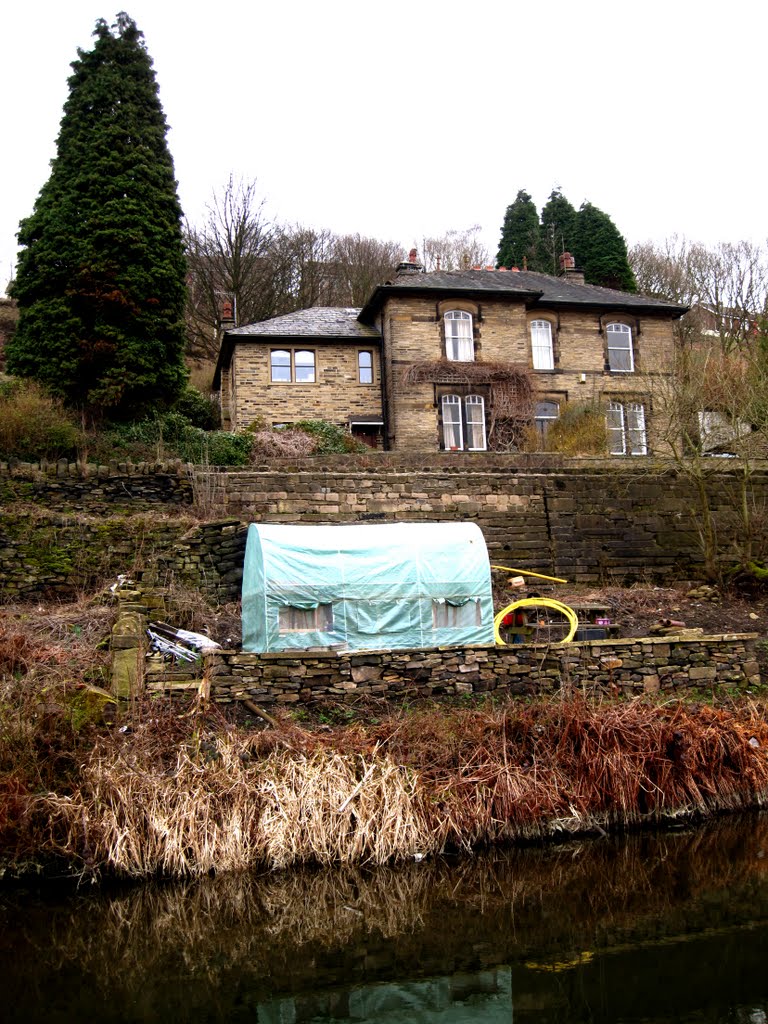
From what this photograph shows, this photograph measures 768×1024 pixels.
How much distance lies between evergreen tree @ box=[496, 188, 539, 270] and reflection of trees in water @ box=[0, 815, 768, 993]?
1663 inches

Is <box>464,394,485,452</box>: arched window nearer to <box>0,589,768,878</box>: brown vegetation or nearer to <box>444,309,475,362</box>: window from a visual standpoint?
<box>444,309,475,362</box>: window

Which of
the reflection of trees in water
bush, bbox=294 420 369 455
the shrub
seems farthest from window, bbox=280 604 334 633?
bush, bbox=294 420 369 455

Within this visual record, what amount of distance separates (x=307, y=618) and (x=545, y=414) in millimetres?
18830

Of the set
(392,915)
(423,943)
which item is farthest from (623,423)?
(423,943)

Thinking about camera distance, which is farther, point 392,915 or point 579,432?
point 579,432

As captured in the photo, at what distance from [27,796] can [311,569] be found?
5.22 m

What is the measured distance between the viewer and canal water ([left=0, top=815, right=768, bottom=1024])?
705cm

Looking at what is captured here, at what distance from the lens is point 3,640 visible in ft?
39.6

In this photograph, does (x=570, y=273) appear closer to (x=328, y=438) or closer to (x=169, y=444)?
(x=328, y=438)

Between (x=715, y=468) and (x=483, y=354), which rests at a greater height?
(x=483, y=354)

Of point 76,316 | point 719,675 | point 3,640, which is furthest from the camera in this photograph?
point 76,316

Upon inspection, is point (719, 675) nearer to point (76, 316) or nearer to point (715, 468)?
point (715, 468)

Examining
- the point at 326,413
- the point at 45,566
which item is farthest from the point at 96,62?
the point at 45,566

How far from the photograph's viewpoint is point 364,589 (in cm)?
1317
